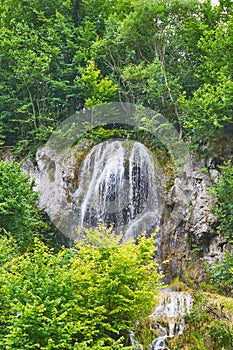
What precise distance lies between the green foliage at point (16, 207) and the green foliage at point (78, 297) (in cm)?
384

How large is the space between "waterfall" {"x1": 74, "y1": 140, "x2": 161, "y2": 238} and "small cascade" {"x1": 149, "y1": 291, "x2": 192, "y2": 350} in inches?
151

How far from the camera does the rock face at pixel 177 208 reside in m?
13.9

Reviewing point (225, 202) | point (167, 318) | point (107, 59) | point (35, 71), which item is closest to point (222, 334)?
point (167, 318)

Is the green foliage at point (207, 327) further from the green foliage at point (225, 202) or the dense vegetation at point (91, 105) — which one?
the green foliage at point (225, 202)

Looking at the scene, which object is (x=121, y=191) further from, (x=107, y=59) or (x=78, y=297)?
(x=107, y=59)

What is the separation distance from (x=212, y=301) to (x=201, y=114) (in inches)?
287

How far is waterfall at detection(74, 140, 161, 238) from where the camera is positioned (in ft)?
48.8

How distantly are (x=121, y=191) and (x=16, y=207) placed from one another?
3.87m

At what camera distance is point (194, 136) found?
15.6 m

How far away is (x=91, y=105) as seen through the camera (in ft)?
59.8

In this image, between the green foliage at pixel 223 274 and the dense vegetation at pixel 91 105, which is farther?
the green foliage at pixel 223 274

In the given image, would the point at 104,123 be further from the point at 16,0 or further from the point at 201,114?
the point at 16,0

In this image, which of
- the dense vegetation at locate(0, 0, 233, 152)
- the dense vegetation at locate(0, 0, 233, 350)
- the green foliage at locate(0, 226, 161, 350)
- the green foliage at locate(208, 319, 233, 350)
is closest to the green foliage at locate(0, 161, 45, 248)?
the dense vegetation at locate(0, 0, 233, 350)

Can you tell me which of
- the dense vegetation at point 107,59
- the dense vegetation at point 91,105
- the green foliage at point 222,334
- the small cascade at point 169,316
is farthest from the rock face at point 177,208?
the green foliage at point 222,334
